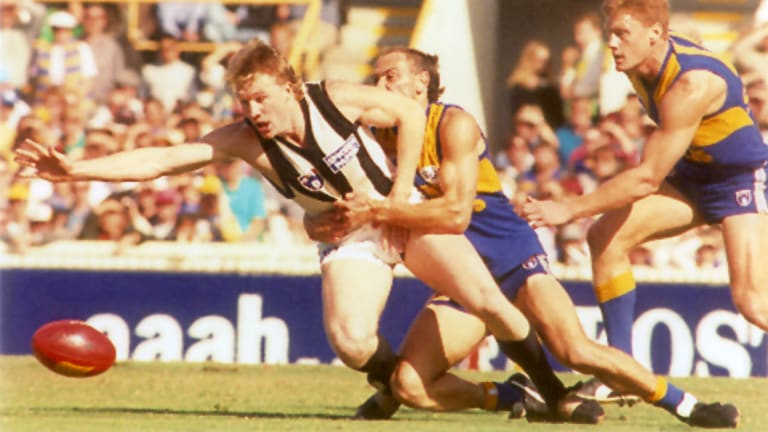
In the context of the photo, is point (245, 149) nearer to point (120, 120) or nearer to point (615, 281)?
point (615, 281)

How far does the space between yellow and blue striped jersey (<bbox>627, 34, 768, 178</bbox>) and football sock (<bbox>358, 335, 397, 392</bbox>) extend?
5.29 feet

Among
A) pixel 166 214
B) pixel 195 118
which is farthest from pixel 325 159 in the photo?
pixel 195 118

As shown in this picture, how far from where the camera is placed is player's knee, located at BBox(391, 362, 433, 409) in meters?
7.79

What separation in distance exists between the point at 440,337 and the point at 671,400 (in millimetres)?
1062

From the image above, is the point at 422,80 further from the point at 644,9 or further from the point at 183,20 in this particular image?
the point at 183,20

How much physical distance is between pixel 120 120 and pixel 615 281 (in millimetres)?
7229

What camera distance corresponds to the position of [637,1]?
7.89 meters

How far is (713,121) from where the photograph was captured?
8109mm

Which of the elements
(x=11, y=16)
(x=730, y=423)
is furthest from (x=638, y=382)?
(x=11, y=16)

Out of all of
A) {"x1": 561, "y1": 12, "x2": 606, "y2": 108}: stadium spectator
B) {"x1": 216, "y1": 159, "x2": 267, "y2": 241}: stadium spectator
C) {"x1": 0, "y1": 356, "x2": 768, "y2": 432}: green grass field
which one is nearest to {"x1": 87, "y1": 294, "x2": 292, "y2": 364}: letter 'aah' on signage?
{"x1": 0, "y1": 356, "x2": 768, "y2": 432}: green grass field

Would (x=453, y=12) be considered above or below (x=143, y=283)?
above

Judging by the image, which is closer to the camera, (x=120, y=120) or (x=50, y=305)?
(x=50, y=305)

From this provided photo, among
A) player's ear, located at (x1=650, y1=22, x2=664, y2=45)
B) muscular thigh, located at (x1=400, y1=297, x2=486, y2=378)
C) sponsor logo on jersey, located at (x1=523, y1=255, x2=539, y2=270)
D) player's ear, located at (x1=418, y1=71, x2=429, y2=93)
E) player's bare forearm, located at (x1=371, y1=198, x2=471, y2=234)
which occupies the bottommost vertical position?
muscular thigh, located at (x1=400, y1=297, x2=486, y2=378)

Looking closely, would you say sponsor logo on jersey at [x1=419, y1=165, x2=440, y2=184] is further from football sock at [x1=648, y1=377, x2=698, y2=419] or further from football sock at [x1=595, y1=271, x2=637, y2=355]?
football sock at [x1=648, y1=377, x2=698, y2=419]
